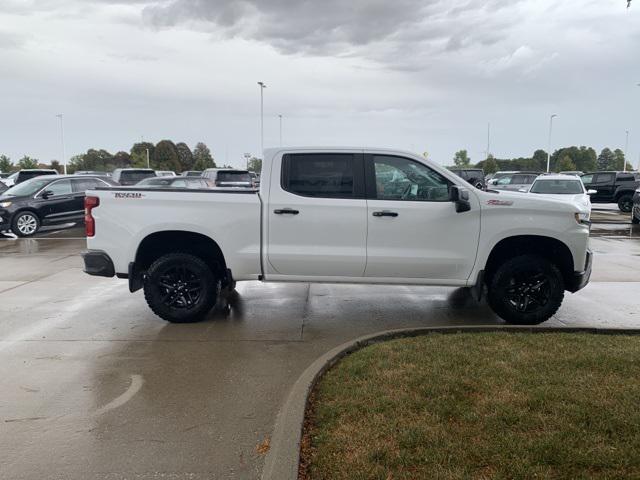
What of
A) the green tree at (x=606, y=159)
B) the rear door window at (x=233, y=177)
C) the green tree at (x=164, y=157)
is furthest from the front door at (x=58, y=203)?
the green tree at (x=606, y=159)

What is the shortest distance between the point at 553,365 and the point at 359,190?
8.72 feet

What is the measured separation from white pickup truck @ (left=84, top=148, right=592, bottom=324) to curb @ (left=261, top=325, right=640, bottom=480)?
57cm

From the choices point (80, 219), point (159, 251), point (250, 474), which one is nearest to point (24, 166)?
point (80, 219)

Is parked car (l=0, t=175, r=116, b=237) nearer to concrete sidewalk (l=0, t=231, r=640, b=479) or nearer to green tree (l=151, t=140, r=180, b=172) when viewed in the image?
concrete sidewalk (l=0, t=231, r=640, b=479)

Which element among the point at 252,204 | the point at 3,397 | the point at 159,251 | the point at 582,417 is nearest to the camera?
the point at 582,417

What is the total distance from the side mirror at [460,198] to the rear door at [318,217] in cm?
97

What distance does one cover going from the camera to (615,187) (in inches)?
923

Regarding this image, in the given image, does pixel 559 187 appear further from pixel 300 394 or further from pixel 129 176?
pixel 129 176

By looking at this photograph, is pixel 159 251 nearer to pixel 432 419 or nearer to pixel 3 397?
pixel 3 397

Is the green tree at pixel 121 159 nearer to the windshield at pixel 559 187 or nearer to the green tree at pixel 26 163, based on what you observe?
the green tree at pixel 26 163

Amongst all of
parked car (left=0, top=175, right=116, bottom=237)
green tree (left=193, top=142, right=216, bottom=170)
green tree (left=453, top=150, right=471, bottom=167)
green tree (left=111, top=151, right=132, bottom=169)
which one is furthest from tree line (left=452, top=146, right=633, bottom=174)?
parked car (left=0, top=175, right=116, bottom=237)

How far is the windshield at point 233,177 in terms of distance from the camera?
20919 mm

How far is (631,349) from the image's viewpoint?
477 centimetres

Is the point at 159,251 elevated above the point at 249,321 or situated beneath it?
elevated above
